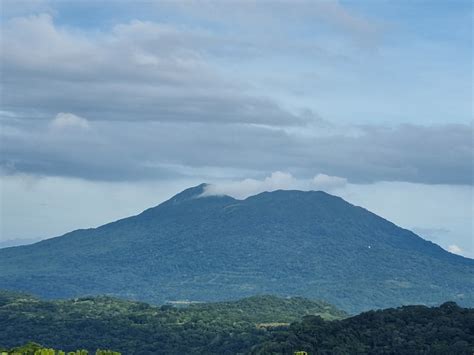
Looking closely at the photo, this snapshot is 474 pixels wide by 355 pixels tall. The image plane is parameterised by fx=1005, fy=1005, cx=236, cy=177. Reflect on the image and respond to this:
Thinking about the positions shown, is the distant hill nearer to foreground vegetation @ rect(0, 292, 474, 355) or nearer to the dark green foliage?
foreground vegetation @ rect(0, 292, 474, 355)

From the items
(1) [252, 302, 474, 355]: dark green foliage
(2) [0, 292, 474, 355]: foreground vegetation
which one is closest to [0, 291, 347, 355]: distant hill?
(2) [0, 292, 474, 355]: foreground vegetation

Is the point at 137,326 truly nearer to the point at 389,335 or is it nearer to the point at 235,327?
the point at 235,327

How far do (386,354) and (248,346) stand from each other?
2727 centimetres

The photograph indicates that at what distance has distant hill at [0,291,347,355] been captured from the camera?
123456 millimetres

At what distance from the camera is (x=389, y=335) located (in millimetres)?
97188

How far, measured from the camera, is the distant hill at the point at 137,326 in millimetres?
123456

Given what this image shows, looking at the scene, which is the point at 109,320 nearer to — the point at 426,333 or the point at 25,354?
the point at 426,333

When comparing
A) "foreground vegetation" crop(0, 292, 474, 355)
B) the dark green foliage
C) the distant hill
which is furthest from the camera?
the distant hill

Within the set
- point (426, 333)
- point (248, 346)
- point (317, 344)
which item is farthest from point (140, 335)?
point (426, 333)

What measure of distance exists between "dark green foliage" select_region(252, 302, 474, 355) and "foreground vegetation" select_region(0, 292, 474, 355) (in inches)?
3.7

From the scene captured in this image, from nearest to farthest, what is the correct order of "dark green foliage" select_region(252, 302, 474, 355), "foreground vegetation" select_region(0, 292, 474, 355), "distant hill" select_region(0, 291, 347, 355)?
"dark green foliage" select_region(252, 302, 474, 355)
"foreground vegetation" select_region(0, 292, 474, 355)
"distant hill" select_region(0, 291, 347, 355)

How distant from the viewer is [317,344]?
3866 inches

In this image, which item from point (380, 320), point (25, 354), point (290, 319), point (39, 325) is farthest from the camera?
point (290, 319)

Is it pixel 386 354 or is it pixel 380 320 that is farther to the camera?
pixel 380 320
